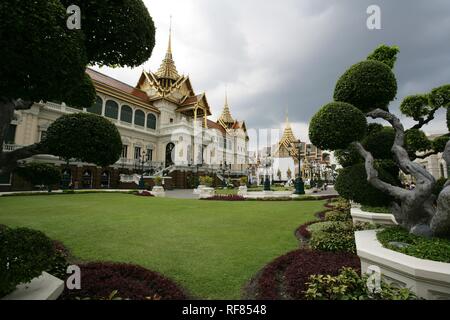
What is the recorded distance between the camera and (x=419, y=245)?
143 inches

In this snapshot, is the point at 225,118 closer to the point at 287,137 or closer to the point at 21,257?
the point at 287,137

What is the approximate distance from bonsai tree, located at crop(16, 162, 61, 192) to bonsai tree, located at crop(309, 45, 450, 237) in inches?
196

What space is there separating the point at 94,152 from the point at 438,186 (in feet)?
21.7

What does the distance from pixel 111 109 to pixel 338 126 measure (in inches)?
1379

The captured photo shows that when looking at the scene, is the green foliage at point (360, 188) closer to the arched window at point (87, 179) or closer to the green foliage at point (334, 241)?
the green foliage at point (334, 241)

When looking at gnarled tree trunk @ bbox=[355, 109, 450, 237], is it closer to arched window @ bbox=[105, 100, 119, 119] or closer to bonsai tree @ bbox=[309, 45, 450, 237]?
bonsai tree @ bbox=[309, 45, 450, 237]

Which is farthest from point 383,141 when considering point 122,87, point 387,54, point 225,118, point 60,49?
point 225,118

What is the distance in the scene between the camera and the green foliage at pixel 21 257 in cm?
251

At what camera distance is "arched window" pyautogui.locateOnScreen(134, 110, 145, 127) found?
37.3 meters

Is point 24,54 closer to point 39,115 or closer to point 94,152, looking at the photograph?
point 94,152

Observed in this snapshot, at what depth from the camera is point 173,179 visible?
3412 cm

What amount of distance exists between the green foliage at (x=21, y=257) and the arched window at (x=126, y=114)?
34.7 meters

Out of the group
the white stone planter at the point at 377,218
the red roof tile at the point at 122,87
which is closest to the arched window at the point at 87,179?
the red roof tile at the point at 122,87

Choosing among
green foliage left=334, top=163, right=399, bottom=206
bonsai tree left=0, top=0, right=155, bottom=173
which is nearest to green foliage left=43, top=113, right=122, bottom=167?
bonsai tree left=0, top=0, right=155, bottom=173
